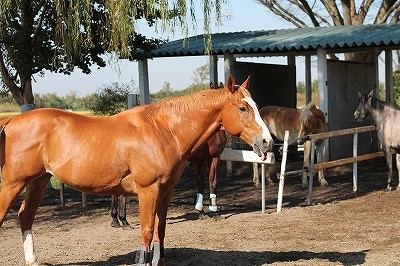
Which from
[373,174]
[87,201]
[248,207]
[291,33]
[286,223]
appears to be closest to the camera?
[286,223]

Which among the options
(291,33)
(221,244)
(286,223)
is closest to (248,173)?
(291,33)

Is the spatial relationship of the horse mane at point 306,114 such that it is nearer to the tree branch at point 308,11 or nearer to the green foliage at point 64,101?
the tree branch at point 308,11

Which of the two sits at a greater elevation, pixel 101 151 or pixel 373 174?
pixel 101 151

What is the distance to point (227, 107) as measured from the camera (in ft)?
17.5

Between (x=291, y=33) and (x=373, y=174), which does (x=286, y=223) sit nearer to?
(x=373, y=174)

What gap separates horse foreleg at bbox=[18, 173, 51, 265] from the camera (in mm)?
5969

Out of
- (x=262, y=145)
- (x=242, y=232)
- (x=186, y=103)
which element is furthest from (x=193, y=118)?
(x=242, y=232)

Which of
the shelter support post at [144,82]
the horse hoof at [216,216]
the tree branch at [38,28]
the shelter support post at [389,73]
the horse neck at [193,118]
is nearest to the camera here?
the horse neck at [193,118]

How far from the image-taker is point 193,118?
5398 mm

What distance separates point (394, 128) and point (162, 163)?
6.84 metres

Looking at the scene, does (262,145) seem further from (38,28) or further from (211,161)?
(38,28)

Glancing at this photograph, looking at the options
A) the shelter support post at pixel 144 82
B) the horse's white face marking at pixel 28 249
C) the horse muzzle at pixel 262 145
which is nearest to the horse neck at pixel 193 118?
the horse muzzle at pixel 262 145

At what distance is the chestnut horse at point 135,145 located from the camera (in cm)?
522

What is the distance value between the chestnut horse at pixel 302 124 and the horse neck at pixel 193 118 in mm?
6098
